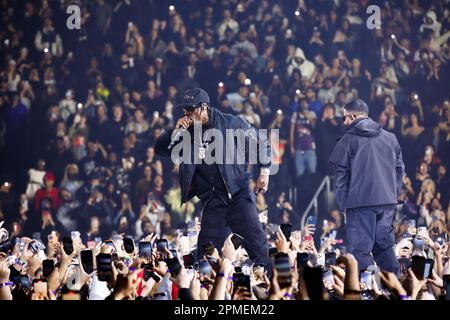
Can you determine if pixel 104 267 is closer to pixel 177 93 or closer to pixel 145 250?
pixel 145 250

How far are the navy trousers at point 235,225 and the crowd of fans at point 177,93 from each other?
194 inches

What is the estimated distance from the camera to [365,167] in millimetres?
7801

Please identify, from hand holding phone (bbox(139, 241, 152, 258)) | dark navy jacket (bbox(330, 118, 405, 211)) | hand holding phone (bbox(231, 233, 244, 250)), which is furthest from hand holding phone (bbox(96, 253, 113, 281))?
dark navy jacket (bbox(330, 118, 405, 211))

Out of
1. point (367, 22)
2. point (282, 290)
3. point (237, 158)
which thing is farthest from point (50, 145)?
point (282, 290)

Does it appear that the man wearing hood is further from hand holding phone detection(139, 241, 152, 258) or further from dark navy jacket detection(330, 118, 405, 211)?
hand holding phone detection(139, 241, 152, 258)

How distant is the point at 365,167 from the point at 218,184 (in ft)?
3.78

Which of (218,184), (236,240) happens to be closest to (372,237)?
(236,240)

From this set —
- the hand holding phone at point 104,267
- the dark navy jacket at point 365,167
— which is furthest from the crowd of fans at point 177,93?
the hand holding phone at point 104,267

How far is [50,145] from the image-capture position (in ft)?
49.7

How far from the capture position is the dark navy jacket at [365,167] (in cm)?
774

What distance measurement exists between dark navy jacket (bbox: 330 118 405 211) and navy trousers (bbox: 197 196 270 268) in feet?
2.26

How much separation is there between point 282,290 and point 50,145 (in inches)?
450
